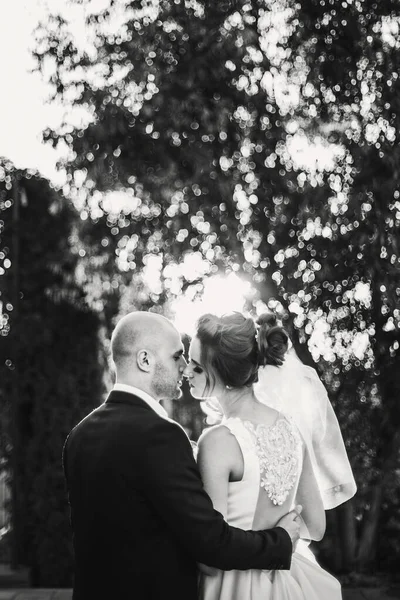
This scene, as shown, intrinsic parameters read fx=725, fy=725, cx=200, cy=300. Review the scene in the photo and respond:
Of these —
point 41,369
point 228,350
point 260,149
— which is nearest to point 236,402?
point 228,350

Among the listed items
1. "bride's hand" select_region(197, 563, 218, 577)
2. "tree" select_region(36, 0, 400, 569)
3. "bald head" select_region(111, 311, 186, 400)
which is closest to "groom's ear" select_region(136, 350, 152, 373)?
"bald head" select_region(111, 311, 186, 400)

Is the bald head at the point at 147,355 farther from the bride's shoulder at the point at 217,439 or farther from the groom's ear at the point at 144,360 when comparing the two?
the bride's shoulder at the point at 217,439

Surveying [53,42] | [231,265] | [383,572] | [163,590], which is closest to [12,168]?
[53,42]

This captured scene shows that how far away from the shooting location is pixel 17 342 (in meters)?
6.57

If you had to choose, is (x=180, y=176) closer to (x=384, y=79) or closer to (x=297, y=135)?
(x=297, y=135)

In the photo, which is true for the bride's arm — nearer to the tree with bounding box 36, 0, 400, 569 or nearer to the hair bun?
the hair bun

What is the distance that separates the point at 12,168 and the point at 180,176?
237 cm

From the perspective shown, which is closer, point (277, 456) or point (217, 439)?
point (217, 439)

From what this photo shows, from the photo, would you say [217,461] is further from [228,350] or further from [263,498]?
[228,350]

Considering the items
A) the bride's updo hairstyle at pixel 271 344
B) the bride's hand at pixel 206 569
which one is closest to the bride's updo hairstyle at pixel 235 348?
the bride's updo hairstyle at pixel 271 344

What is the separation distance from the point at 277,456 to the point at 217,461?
264 mm

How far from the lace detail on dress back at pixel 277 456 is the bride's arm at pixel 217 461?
0.10 metres

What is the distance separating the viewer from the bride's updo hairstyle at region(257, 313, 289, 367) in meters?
2.44

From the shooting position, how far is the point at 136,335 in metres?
2.27
